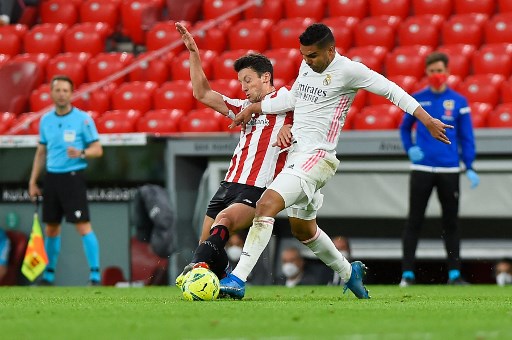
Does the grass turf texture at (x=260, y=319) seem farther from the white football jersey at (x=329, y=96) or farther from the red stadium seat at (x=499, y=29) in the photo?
the red stadium seat at (x=499, y=29)

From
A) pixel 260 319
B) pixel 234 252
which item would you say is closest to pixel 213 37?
pixel 234 252

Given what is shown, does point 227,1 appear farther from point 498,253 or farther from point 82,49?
point 498,253

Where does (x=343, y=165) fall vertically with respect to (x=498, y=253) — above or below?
above

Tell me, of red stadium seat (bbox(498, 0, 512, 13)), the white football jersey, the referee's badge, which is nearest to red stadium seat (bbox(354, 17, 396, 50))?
red stadium seat (bbox(498, 0, 512, 13))

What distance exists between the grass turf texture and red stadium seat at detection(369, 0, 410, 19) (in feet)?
25.4

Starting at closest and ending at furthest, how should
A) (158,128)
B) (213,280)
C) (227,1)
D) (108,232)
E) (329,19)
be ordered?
(213,280) < (108,232) < (158,128) < (329,19) < (227,1)

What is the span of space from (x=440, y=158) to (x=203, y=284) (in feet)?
13.7

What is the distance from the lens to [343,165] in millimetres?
12742

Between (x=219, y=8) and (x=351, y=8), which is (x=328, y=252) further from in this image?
(x=219, y=8)


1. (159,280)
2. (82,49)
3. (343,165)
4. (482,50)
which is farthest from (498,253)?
(82,49)

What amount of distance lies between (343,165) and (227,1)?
463 cm

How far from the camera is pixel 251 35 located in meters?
15.5

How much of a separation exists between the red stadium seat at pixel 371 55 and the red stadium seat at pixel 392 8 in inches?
36.1

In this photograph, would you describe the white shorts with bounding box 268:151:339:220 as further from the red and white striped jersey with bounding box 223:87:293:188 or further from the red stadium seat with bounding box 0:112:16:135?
the red stadium seat with bounding box 0:112:16:135
